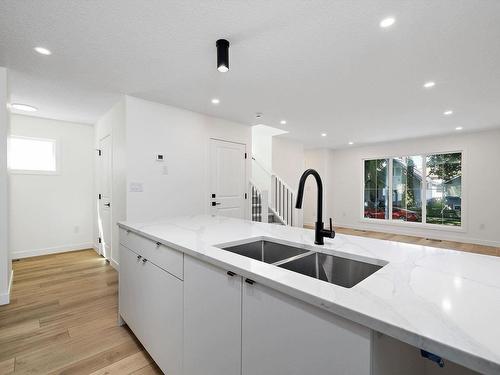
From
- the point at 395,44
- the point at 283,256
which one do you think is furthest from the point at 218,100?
the point at 283,256

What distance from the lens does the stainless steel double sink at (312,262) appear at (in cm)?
Answer: 117

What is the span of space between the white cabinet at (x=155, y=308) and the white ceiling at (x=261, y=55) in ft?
5.88

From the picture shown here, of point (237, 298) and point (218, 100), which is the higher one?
point (218, 100)

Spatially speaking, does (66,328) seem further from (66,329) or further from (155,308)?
(155,308)

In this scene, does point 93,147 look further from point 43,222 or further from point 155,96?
point 155,96

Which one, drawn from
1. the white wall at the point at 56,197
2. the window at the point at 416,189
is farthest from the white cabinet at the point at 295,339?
the window at the point at 416,189

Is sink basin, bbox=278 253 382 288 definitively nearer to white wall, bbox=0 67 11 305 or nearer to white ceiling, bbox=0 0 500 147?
white ceiling, bbox=0 0 500 147

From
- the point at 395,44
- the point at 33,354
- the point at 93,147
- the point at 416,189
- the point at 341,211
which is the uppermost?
the point at 395,44

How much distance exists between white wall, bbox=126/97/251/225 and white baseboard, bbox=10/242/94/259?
2.26 metres

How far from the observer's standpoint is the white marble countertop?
0.51 m

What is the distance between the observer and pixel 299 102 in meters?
3.46

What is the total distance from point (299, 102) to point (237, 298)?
10.2ft

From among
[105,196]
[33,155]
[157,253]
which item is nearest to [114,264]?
A: [105,196]

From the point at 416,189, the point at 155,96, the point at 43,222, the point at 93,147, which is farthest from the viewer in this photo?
the point at 416,189
